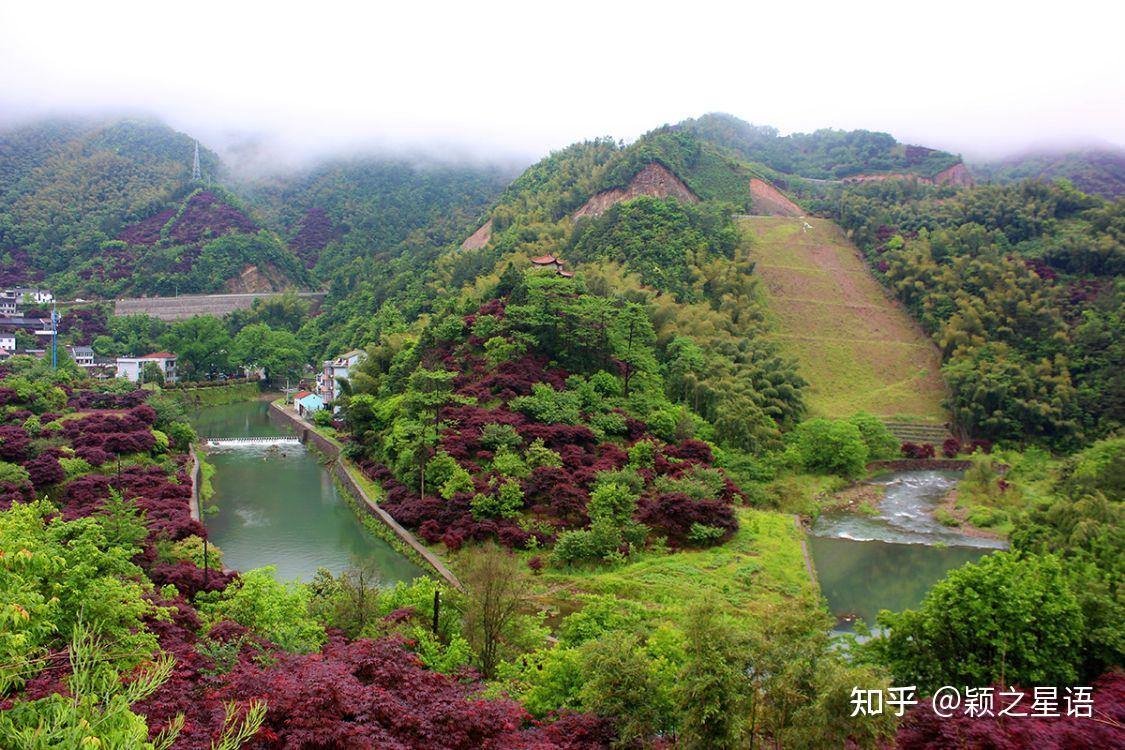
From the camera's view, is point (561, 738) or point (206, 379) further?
point (206, 379)

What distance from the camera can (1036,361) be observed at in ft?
116

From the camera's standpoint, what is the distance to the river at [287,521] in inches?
802

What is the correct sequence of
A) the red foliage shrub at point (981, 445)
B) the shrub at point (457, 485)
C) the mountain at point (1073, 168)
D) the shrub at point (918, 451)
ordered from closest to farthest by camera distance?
1. the shrub at point (457, 485)
2. the shrub at point (918, 451)
3. the red foliage shrub at point (981, 445)
4. the mountain at point (1073, 168)

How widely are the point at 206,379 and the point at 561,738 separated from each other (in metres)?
48.4

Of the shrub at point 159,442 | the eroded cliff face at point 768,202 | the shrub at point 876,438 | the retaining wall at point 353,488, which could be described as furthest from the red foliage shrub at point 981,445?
the shrub at point 159,442

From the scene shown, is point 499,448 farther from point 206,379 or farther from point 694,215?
point 206,379

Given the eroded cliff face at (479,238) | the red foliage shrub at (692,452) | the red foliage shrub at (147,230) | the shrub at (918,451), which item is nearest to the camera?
the red foliage shrub at (692,452)

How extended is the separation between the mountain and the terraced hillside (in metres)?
38.5

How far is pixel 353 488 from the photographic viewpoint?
25953 millimetres

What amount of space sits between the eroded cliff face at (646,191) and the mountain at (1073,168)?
43297 mm

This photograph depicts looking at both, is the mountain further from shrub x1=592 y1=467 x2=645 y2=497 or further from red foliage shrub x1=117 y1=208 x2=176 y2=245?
red foliage shrub x1=117 y1=208 x2=176 y2=245

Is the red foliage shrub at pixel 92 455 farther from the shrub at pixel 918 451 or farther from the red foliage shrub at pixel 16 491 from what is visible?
the shrub at pixel 918 451

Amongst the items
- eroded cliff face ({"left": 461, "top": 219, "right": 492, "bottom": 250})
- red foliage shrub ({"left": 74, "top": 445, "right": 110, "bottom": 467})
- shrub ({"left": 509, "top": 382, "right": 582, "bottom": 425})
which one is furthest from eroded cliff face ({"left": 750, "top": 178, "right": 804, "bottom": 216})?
red foliage shrub ({"left": 74, "top": 445, "right": 110, "bottom": 467})

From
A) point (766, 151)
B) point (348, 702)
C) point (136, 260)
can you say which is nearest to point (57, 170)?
point (136, 260)
